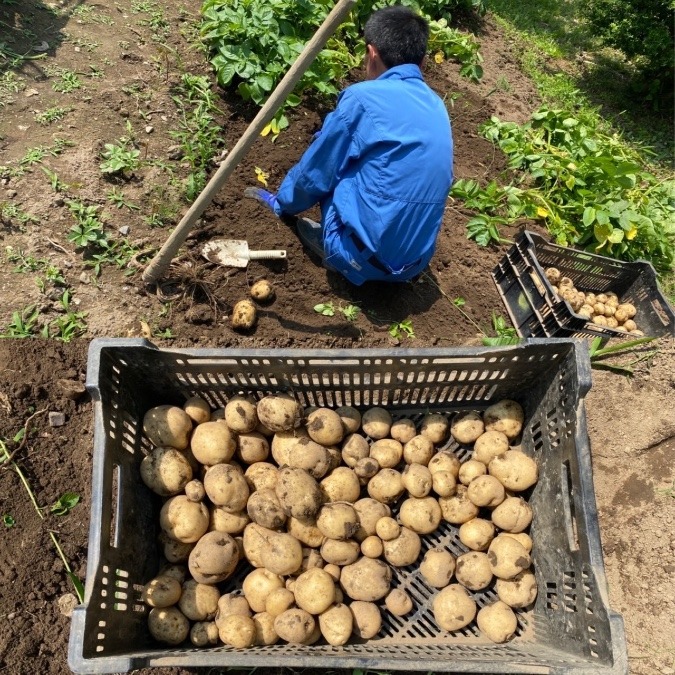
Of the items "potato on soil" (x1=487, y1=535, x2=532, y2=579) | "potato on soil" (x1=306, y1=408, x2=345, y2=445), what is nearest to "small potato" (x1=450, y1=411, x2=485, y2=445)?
"potato on soil" (x1=487, y1=535, x2=532, y2=579)

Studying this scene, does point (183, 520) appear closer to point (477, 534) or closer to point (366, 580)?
point (366, 580)

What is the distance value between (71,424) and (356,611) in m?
1.95

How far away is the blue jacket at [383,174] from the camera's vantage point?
2973 millimetres

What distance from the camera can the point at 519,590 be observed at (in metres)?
2.33

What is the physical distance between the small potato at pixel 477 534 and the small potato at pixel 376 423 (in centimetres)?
63

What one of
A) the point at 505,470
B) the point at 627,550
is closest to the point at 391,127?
the point at 505,470

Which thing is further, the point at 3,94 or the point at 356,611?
the point at 3,94

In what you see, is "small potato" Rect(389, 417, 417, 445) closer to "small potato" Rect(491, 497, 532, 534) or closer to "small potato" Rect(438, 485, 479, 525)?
"small potato" Rect(438, 485, 479, 525)

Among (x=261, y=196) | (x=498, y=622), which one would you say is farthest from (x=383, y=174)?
(x=498, y=622)

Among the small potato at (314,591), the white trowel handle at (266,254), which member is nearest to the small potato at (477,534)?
the small potato at (314,591)

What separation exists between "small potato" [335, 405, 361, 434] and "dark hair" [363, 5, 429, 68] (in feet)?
7.34

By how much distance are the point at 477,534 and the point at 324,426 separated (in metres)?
0.94

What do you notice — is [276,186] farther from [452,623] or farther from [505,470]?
[452,623]

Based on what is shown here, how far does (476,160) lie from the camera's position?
16.2ft
